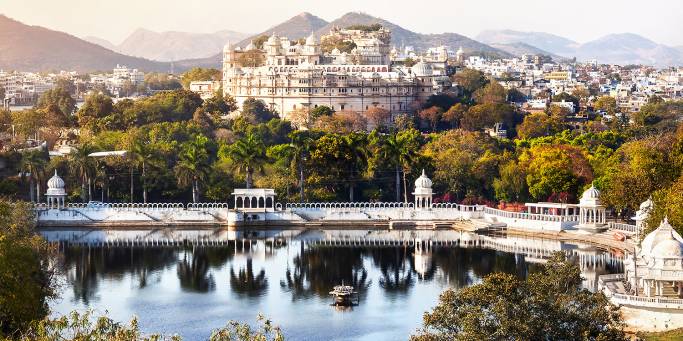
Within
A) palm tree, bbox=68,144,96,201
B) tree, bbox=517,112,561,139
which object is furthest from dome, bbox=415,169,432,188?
tree, bbox=517,112,561,139

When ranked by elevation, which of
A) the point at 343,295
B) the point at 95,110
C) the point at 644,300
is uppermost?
the point at 95,110

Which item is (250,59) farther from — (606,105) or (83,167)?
(83,167)

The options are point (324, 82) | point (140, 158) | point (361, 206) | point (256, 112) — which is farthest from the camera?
point (324, 82)

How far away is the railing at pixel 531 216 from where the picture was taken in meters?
59.9

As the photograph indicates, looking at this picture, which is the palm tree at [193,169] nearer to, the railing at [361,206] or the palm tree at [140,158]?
the palm tree at [140,158]

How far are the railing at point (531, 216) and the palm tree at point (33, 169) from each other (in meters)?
22.1

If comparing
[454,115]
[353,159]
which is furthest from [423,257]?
[454,115]

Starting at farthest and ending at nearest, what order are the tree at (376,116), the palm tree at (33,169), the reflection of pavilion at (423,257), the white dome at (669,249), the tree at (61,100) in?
the tree at (61,100) < the tree at (376,116) < the palm tree at (33,169) < the reflection of pavilion at (423,257) < the white dome at (669,249)

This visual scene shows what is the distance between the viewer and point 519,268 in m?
49.5

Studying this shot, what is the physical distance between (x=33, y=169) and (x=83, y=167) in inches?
96.5

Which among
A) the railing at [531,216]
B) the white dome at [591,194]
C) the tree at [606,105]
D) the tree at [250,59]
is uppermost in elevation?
the tree at [250,59]

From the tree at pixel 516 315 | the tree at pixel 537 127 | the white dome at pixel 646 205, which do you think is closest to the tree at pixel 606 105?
the tree at pixel 537 127

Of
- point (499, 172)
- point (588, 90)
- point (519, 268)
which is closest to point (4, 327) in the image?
point (519, 268)

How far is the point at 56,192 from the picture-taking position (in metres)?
64.5
